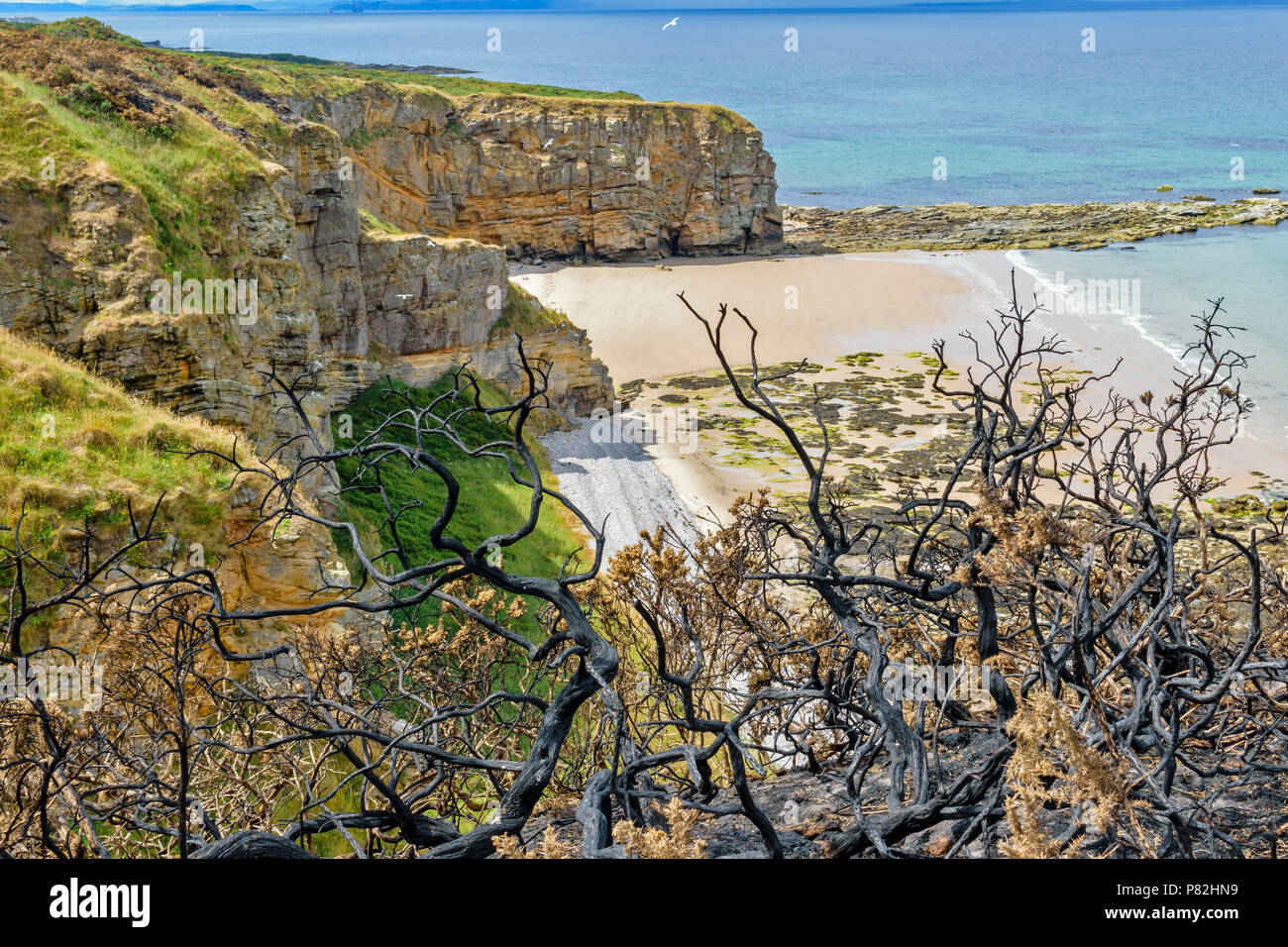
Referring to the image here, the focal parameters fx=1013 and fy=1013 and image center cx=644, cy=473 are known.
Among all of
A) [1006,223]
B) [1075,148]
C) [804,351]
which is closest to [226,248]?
[804,351]

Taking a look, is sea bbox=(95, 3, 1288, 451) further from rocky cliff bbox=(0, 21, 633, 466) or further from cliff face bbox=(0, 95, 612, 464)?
rocky cliff bbox=(0, 21, 633, 466)

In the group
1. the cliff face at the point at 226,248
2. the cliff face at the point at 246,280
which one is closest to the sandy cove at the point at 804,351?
the cliff face at the point at 226,248

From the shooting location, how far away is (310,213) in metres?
25.5

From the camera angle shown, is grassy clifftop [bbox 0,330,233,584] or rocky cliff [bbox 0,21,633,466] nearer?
grassy clifftop [bbox 0,330,233,584]

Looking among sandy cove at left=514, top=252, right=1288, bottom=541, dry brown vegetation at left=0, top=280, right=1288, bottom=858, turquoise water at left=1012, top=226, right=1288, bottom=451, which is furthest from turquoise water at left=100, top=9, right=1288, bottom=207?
dry brown vegetation at left=0, top=280, right=1288, bottom=858

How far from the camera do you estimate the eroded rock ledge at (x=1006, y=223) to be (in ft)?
213

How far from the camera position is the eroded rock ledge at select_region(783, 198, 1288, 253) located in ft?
213

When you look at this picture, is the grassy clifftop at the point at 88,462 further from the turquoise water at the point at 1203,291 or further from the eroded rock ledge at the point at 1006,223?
the eroded rock ledge at the point at 1006,223

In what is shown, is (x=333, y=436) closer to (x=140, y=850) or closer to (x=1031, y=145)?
(x=140, y=850)

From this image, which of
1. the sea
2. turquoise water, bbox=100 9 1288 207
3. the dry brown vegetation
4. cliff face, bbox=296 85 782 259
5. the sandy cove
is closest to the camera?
the dry brown vegetation

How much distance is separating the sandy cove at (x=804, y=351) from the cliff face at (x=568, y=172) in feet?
9.26

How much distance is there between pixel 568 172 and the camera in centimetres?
6144

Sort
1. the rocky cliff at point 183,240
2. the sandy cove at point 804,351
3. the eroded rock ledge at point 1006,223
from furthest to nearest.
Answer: the eroded rock ledge at point 1006,223 → the sandy cove at point 804,351 → the rocky cliff at point 183,240

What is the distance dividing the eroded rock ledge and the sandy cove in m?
4.21
